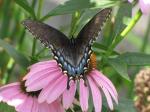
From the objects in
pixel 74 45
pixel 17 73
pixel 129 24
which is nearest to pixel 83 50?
pixel 74 45

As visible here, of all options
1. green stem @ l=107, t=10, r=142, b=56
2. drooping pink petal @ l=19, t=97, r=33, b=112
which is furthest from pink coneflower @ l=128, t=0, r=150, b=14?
drooping pink petal @ l=19, t=97, r=33, b=112

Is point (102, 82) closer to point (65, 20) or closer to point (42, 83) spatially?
point (42, 83)

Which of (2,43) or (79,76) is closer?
(79,76)

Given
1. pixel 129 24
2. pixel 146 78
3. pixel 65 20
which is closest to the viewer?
pixel 129 24

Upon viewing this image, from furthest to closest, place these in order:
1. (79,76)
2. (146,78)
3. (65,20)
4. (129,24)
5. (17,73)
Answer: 1. (65,20)
2. (17,73)
3. (146,78)
4. (129,24)
5. (79,76)

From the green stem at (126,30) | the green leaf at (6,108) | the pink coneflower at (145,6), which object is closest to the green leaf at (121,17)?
the green stem at (126,30)

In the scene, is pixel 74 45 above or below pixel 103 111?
above

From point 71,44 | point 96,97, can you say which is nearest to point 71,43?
point 71,44
